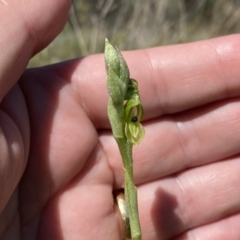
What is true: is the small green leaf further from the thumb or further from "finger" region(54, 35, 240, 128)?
"finger" region(54, 35, 240, 128)

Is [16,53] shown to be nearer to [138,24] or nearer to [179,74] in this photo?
[179,74]

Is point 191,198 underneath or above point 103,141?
underneath

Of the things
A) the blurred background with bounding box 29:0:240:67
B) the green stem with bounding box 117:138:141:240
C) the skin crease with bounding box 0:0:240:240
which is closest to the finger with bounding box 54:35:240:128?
the skin crease with bounding box 0:0:240:240

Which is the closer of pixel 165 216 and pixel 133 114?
pixel 133 114

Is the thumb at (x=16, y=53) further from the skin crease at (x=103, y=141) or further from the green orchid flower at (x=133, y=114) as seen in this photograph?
the green orchid flower at (x=133, y=114)

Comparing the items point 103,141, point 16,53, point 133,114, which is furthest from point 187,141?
point 16,53

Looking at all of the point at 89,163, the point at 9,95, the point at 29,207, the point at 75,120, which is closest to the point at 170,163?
the point at 89,163

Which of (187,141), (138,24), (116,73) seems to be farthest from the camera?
(138,24)
